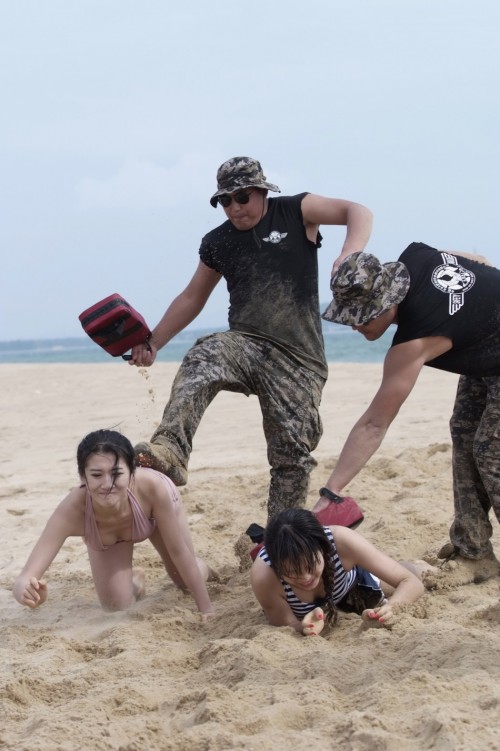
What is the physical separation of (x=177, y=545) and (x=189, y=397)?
28.8 inches

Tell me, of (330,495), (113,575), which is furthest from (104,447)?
(330,495)

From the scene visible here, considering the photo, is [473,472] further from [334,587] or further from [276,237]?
[276,237]

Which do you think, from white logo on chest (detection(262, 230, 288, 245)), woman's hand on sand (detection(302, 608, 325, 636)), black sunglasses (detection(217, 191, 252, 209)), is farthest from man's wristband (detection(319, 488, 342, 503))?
black sunglasses (detection(217, 191, 252, 209))

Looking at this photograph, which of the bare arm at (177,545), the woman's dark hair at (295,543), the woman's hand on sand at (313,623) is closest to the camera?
the woman's dark hair at (295,543)

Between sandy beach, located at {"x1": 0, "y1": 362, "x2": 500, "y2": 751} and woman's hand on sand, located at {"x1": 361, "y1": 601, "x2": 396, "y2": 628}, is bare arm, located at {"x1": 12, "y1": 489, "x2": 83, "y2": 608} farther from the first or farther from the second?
woman's hand on sand, located at {"x1": 361, "y1": 601, "x2": 396, "y2": 628}

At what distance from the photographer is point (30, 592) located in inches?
169

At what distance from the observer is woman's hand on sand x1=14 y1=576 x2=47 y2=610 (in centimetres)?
429

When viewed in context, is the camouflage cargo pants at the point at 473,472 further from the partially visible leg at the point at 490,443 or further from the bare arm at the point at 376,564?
the bare arm at the point at 376,564

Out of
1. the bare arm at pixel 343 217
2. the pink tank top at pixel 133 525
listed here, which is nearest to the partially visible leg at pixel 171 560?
the pink tank top at pixel 133 525

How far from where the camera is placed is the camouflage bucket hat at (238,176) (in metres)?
5.18

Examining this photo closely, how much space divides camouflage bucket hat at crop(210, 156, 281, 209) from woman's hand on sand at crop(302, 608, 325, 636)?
2.24m

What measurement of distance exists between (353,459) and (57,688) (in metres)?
1.49

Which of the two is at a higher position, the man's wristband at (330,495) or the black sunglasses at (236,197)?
the black sunglasses at (236,197)

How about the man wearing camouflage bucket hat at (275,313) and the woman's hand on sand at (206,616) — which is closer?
the woman's hand on sand at (206,616)
